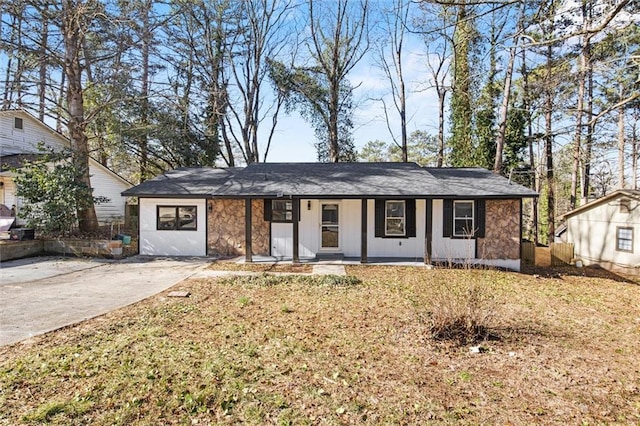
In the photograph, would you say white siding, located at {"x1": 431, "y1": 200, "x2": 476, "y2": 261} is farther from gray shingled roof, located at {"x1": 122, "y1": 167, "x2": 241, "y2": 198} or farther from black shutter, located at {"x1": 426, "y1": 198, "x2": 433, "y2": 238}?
gray shingled roof, located at {"x1": 122, "y1": 167, "x2": 241, "y2": 198}

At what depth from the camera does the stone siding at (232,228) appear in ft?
38.3

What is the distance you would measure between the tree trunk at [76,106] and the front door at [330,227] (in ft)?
28.8

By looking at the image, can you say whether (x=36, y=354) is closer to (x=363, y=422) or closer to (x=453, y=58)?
(x=363, y=422)

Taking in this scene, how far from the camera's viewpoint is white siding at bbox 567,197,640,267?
12242 millimetres

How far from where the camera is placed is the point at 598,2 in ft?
19.7

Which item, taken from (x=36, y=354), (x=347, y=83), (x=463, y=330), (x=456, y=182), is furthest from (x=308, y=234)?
(x=347, y=83)

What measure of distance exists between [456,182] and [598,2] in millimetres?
6357

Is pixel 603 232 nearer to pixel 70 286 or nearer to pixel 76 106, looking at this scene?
pixel 70 286

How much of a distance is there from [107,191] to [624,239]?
2466 centimetres

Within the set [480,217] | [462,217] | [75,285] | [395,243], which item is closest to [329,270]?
[395,243]

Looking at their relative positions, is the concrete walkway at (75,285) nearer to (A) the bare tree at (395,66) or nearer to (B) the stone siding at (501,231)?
(B) the stone siding at (501,231)

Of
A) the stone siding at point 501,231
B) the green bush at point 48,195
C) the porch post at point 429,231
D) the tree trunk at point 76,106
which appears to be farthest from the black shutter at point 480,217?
the tree trunk at point 76,106

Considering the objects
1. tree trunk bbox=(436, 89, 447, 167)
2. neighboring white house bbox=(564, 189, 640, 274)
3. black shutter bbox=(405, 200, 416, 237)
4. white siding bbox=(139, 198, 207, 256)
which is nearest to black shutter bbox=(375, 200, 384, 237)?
black shutter bbox=(405, 200, 416, 237)

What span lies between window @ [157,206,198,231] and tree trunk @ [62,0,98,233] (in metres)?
3.18
